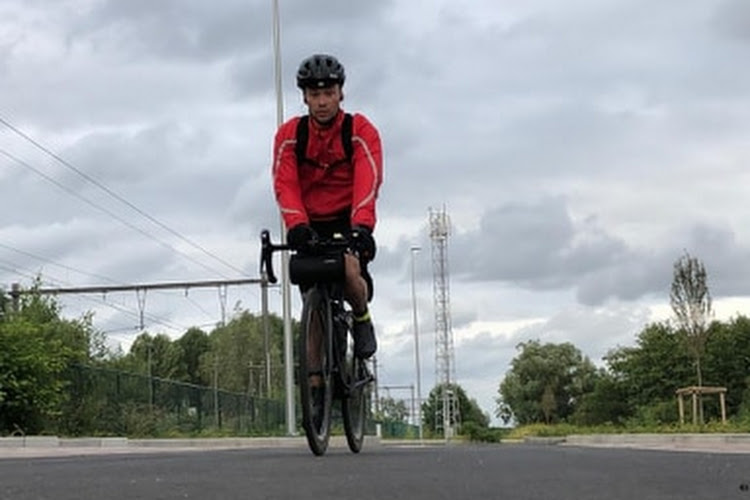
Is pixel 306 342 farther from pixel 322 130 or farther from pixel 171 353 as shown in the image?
pixel 171 353

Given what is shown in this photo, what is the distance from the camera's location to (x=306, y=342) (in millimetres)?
7195

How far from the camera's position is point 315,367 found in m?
7.30

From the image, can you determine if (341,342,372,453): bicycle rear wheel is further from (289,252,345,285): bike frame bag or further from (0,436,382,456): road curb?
(0,436,382,456): road curb

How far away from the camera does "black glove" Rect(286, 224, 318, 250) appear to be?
6.88m

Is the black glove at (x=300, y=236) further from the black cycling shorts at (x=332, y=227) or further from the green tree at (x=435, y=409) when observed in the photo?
the green tree at (x=435, y=409)

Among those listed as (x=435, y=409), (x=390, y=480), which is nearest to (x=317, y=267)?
(x=390, y=480)

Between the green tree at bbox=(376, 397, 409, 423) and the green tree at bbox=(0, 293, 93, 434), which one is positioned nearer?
the green tree at bbox=(0, 293, 93, 434)

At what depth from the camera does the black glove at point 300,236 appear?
6.88 m

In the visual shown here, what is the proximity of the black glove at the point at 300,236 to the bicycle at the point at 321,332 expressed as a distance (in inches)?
1.9

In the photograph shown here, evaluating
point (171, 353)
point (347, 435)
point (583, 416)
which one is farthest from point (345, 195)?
point (171, 353)

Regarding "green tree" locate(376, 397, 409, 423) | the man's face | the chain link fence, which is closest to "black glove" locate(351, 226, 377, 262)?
the man's face

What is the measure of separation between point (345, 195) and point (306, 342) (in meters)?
0.91

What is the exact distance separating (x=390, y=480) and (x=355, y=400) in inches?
119

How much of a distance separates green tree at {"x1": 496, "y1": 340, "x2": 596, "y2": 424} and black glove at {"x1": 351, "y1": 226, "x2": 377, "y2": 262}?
105642mm
